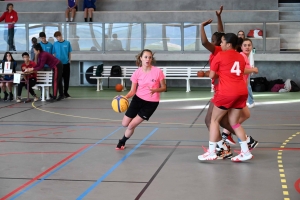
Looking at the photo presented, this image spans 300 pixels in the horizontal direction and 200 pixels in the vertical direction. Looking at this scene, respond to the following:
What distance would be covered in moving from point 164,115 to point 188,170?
6.30 m

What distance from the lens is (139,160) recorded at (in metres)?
8.66

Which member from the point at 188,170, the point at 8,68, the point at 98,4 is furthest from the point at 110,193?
the point at 98,4

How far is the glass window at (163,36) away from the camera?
72.7 ft

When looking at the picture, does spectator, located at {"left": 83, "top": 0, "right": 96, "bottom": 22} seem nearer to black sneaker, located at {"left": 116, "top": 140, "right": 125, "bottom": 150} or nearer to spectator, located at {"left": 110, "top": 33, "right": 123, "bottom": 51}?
spectator, located at {"left": 110, "top": 33, "right": 123, "bottom": 51}

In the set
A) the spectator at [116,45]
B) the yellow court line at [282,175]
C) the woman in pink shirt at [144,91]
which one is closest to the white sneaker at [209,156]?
the yellow court line at [282,175]

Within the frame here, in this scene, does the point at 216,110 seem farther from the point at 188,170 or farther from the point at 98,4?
the point at 98,4

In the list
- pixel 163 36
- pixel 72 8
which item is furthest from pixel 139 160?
pixel 72 8

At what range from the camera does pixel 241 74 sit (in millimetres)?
8227

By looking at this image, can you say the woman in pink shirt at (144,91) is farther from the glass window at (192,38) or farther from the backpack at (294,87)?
the backpack at (294,87)

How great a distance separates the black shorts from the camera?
929 centimetres

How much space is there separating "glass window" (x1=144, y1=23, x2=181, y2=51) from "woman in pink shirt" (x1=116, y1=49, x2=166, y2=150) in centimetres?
1285

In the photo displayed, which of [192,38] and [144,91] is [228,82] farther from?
[192,38]

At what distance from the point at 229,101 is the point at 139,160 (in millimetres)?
1641

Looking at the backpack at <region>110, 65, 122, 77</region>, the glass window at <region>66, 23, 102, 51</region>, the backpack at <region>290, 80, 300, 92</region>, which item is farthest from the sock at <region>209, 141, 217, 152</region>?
the glass window at <region>66, 23, 102, 51</region>
